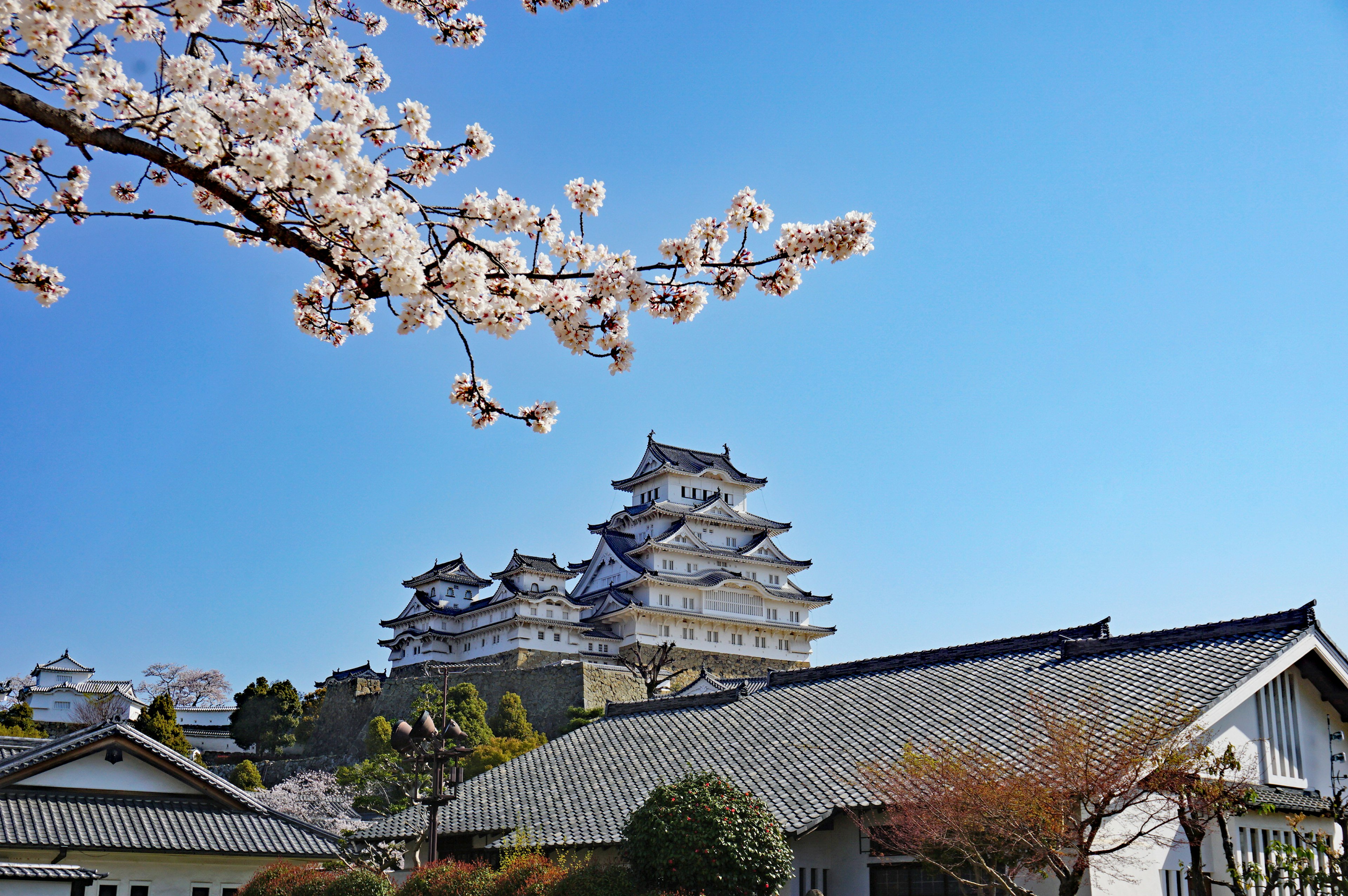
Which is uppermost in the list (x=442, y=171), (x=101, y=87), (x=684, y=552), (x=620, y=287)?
(x=684, y=552)

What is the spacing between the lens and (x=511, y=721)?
4009 cm

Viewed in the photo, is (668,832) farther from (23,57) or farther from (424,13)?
(23,57)

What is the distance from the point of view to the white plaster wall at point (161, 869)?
1507 cm

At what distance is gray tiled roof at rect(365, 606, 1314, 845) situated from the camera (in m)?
13.0

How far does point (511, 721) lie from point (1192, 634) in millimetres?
30496

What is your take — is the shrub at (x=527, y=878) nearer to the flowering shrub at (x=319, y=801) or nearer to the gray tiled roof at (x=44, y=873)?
the gray tiled roof at (x=44, y=873)

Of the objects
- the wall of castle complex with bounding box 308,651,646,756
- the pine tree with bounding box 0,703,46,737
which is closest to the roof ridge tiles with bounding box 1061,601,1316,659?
the wall of castle complex with bounding box 308,651,646,756

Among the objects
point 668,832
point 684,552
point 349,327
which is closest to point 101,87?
point 349,327

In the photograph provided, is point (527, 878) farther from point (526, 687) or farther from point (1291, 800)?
point (526, 687)

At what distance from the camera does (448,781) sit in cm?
1733

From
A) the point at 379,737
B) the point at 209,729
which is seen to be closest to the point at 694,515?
the point at 379,737

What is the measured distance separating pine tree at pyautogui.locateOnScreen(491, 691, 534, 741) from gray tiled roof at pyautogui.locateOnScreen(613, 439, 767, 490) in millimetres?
16898

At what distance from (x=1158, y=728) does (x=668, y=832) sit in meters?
5.35

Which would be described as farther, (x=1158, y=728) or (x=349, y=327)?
(x=1158, y=728)
